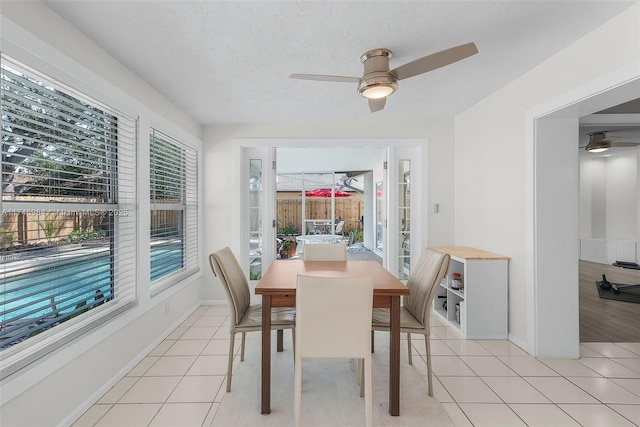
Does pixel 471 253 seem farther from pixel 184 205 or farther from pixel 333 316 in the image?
pixel 184 205

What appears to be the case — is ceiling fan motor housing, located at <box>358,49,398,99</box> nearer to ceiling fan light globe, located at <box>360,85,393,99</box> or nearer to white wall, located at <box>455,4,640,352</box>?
ceiling fan light globe, located at <box>360,85,393,99</box>

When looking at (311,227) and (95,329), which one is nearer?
(95,329)

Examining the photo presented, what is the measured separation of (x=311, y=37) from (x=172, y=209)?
2324 mm

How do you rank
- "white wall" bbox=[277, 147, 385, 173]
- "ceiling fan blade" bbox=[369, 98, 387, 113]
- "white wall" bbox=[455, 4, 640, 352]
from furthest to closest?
"white wall" bbox=[277, 147, 385, 173], "ceiling fan blade" bbox=[369, 98, 387, 113], "white wall" bbox=[455, 4, 640, 352]

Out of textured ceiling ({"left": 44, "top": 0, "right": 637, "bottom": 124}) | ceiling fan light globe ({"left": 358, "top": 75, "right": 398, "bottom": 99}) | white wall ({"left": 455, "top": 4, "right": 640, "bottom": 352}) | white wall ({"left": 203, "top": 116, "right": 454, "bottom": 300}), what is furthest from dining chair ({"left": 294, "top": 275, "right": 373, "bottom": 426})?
white wall ({"left": 203, "top": 116, "right": 454, "bottom": 300})

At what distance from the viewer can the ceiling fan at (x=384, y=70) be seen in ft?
5.93

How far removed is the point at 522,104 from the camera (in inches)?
108

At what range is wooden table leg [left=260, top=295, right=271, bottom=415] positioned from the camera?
1.90 metres

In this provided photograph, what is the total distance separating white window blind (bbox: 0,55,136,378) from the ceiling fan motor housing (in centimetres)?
188

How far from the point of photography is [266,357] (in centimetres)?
192

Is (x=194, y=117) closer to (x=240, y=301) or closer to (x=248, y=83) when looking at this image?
(x=248, y=83)

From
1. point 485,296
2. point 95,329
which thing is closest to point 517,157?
point 485,296

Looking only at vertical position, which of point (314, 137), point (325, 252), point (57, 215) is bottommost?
point (325, 252)

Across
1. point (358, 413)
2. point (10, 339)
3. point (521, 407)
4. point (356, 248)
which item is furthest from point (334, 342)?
point (356, 248)
